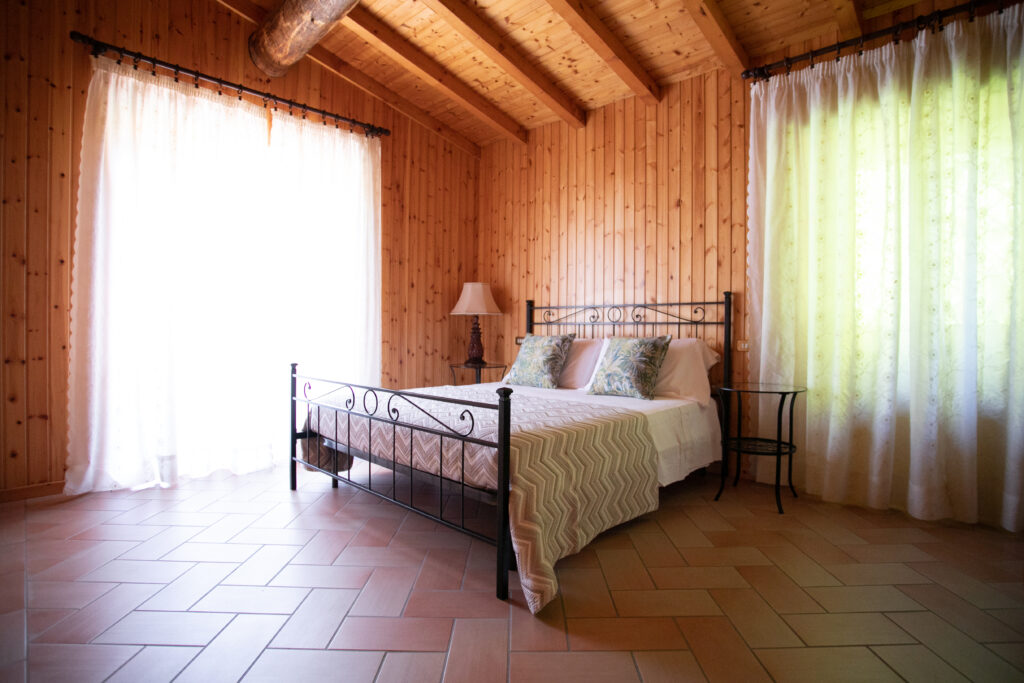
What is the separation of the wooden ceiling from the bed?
159cm

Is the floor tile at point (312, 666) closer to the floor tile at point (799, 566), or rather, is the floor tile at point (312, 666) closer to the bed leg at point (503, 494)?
the bed leg at point (503, 494)

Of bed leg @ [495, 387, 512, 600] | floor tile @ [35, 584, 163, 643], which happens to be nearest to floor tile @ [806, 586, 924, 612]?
bed leg @ [495, 387, 512, 600]

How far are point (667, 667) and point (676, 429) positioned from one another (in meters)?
1.49

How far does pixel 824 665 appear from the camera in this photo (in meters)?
1.45

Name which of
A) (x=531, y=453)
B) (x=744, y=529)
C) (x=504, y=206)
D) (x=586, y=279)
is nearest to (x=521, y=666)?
(x=531, y=453)

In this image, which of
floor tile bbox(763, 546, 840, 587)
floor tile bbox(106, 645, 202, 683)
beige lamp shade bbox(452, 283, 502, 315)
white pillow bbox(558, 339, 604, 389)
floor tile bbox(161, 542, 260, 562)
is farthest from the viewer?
beige lamp shade bbox(452, 283, 502, 315)

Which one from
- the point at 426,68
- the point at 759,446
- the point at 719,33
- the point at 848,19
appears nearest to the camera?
the point at 848,19

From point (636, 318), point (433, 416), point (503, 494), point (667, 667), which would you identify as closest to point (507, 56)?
point (636, 318)

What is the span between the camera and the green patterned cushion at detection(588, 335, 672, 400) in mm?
3025

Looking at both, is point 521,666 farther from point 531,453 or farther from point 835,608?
point 835,608

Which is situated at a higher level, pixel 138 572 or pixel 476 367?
pixel 476 367

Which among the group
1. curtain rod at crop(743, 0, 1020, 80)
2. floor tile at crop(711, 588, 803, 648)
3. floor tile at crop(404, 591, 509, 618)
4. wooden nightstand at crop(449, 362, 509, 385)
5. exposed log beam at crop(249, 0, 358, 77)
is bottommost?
floor tile at crop(404, 591, 509, 618)

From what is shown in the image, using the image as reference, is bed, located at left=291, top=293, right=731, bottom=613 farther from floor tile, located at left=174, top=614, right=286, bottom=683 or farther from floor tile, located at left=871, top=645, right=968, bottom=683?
floor tile, located at left=871, top=645, right=968, bottom=683

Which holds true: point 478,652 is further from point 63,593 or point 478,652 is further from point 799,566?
point 63,593
